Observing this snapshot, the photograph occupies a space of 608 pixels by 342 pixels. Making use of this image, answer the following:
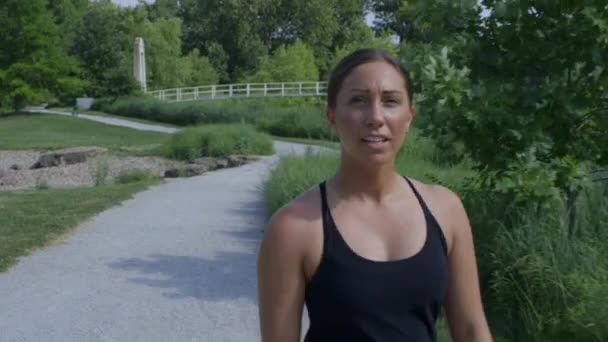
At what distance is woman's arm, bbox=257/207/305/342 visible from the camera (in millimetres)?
1767

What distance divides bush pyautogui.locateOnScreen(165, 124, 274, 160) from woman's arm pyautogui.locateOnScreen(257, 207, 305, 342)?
1950 centimetres

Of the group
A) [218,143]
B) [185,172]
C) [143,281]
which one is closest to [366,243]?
[143,281]

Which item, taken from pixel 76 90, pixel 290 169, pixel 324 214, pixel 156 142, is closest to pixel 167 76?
pixel 76 90

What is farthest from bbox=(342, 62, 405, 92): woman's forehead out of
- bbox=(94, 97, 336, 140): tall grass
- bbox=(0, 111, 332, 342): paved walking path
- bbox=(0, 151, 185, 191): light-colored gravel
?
bbox=(94, 97, 336, 140): tall grass

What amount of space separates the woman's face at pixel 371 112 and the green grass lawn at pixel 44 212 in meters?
7.00

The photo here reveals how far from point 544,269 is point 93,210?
768cm

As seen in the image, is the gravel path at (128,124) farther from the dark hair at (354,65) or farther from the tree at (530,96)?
the dark hair at (354,65)

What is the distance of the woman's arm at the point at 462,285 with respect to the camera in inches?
75.2

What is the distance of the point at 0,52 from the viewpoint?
45781 mm

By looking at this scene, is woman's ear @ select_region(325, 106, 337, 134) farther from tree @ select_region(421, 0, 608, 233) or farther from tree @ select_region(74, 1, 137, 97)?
tree @ select_region(74, 1, 137, 97)

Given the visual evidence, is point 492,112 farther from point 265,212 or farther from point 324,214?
point 265,212

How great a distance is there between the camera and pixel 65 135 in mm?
33594

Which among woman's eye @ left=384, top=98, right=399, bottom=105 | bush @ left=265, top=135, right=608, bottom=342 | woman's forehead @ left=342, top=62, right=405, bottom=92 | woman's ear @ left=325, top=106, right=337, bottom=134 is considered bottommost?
bush @ left=265, top=135, right=608, bottom=342

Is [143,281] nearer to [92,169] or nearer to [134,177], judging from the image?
[134,177]
